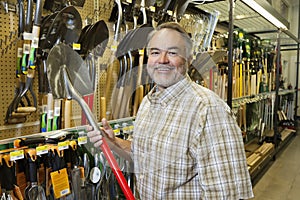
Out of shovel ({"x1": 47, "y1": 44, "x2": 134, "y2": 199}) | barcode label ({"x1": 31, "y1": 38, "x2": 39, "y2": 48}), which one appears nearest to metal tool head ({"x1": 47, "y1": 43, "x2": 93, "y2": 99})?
shovel ({"x1": 47, "y1": 44, "x2": 134, "y2": 199})

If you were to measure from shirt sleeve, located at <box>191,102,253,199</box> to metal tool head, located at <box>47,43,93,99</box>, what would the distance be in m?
0.48

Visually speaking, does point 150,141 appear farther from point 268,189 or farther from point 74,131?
point 268,189

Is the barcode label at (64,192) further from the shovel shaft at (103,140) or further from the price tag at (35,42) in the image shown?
the price tag at (35,42)

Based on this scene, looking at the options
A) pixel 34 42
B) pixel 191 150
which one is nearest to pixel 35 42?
pixel 34 42

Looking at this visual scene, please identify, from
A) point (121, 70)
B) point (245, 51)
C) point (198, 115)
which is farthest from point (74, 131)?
point (245, 51)

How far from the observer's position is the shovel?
0.94 m

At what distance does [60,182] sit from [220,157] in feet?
2.05

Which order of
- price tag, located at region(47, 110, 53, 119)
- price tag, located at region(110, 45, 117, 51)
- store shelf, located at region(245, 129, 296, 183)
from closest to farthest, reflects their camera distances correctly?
price tag, located at region(47, 110, 53, 119), price tag, located at region(110, 45, 117, 51), store shelf, located at region(245, 129, 296, 183)

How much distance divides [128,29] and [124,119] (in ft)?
1.76

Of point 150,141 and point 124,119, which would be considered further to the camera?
point 124,119

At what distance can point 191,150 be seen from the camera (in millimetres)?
896

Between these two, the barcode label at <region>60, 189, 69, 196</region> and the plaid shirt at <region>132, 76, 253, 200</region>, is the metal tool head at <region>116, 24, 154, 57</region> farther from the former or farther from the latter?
the barcode label at <region>60, 189, 69, 196</region>

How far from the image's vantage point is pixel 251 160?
3.26 m

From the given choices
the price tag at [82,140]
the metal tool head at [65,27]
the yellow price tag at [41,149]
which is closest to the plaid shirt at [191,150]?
the price tag at [82,140]
